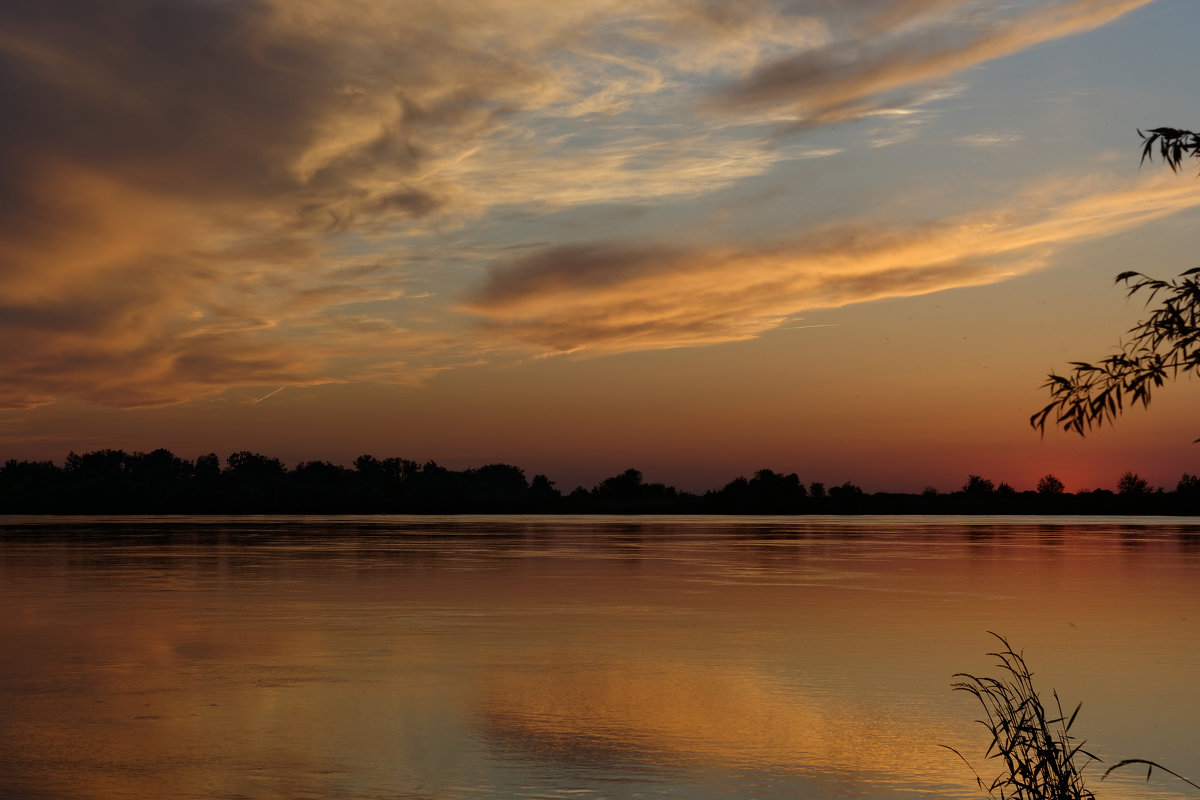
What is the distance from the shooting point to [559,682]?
1748 cm

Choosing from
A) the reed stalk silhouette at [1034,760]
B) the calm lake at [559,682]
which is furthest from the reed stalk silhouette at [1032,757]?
the calm lake at [559,682]

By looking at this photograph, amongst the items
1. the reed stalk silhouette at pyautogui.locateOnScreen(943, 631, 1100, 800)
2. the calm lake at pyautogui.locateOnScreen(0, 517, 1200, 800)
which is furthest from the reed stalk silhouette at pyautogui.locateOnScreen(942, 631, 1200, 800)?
the calm lake at pyautogui.locateOnScreen(0, 517, 1200, 800)

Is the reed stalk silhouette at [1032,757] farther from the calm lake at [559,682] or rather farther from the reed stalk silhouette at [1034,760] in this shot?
the calm lake at [559,682]

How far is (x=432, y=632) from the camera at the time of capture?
22.9 meters

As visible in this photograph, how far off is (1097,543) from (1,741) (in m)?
60.9

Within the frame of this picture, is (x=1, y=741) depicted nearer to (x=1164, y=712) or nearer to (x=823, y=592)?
(x=1164, y=712)

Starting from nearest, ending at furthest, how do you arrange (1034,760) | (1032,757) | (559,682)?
(1034,760)
(1032,757)
(559,682)

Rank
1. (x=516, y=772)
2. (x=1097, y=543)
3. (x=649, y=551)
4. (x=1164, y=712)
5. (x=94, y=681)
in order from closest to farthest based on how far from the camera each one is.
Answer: (x=516, y=772) → (x=1164, y=712) → (x=94, y=681) → (x=649, y=551) → (x=1097, y=543)

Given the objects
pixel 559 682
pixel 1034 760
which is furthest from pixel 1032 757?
pixel 559 682

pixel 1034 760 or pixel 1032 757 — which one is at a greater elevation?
pixel 1034 760

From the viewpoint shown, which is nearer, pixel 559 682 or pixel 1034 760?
pixel 1034 760

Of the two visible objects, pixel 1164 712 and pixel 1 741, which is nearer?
pixel 1 741

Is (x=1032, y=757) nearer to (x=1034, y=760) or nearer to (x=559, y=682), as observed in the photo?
(x=1034, y=760)

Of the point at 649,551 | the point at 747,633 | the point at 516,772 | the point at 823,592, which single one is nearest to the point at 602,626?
the point at 747,633
